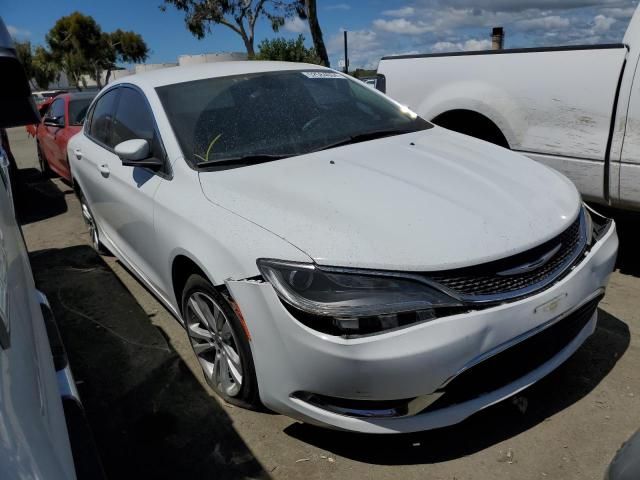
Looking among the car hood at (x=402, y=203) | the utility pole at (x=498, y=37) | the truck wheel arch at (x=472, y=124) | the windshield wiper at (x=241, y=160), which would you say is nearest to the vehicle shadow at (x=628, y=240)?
the truck wheel arch at (x=472, y=124)

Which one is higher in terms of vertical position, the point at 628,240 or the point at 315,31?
the point at 315,31

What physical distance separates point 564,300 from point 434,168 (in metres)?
0.89

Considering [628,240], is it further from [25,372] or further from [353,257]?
[25,372]

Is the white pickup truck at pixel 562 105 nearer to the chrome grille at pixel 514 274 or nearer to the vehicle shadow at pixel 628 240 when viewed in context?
the vehicle shadow at pixel 628 240

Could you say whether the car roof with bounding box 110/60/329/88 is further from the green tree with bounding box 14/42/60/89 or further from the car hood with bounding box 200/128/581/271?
the green tree with bounding box 14/42/60/89

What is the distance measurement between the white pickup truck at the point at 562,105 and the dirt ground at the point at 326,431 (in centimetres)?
86

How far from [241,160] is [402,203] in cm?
97

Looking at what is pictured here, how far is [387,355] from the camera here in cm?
198

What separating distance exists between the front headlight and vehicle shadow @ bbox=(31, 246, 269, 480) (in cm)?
84

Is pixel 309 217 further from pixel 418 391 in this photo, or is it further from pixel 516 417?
pixel 516 417

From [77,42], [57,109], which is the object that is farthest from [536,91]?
[77,42]

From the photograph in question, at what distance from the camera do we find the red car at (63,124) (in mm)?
6968

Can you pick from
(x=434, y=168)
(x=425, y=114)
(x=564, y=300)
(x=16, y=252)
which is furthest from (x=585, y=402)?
(x=425, y=114)

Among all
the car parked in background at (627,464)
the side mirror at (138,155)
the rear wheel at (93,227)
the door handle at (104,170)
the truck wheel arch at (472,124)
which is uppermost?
the side mirror at (138,155)
